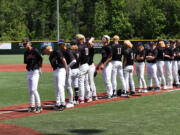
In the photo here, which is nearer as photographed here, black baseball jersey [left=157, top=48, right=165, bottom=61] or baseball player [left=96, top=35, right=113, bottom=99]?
baseball player [left=96, top=35, right=113, bottom=99]

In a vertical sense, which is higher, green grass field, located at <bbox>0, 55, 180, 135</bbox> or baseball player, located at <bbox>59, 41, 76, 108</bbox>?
baseball player, located at <bbox>59, 41, 76, 108</bbox>

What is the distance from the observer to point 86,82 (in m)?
10.6

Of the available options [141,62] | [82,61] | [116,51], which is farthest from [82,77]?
[141,62]

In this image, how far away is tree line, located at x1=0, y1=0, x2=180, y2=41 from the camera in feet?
221

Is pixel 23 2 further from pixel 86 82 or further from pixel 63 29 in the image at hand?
pixel 86 82

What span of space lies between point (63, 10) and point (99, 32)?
14.8m

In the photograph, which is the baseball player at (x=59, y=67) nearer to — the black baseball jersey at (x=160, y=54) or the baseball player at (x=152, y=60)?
the baseball player at (x=152, y=60)

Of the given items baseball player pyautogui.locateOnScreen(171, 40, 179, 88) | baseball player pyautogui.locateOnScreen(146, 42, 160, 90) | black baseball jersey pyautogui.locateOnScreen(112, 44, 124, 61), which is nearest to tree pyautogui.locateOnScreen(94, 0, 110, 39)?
baseball player pyautogui.locateOnScreen(171, 40, 179, 88)

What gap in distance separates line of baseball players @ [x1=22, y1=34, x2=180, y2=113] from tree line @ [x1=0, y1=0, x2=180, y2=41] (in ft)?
171

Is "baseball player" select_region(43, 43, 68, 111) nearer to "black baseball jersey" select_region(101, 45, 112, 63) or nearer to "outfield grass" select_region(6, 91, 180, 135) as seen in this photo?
"outfield grass" select_region(6, 91, 180, 135)

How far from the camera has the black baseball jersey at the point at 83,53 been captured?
10.2 meters

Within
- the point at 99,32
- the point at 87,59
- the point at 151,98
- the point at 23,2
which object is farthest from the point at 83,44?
the point at 23,2

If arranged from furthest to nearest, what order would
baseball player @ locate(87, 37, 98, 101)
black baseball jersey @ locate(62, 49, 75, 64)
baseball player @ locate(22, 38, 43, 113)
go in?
baseball player @ locate(87, 37, 98, 101)
black baseball jersey @ locate(62, 49, 75, 64)
baseball player @ locate(22, 38, 43, 113)

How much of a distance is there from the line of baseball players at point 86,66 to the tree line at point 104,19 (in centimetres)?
5225
